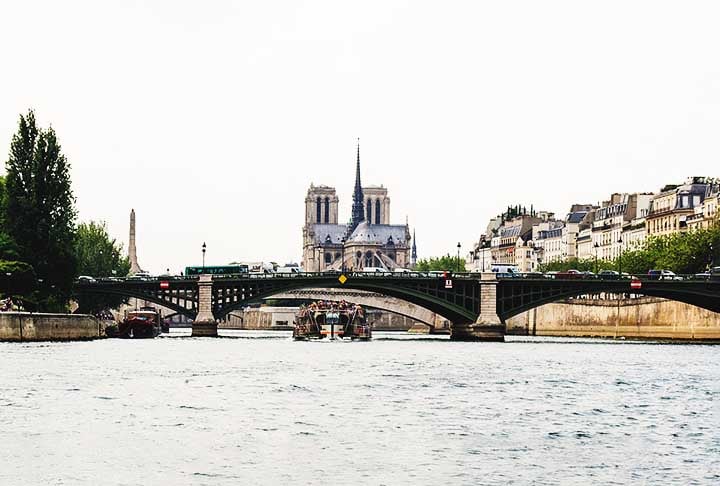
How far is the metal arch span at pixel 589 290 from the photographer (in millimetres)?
108688

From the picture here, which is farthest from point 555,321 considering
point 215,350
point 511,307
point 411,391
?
point 411,391

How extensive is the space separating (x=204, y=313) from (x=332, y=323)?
9469 mm

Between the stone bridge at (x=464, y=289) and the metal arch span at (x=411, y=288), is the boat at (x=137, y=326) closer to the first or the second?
the stone bridge at (x=464, y=289)

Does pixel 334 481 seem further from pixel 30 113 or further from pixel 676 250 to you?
pixel 676 250

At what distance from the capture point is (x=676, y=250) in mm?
133125

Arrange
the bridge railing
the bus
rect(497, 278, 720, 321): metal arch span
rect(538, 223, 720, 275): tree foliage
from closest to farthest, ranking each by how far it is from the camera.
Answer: rect(497, 278, 720, 321): metal arch span, the bridge railing, rect(538, 223, 720, 275): tree foliage, the bus

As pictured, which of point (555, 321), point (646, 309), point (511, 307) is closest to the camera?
point (511, 307)

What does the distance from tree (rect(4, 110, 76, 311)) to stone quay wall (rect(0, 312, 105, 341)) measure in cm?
287

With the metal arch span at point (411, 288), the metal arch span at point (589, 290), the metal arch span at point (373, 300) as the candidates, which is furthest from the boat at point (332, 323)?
the metal arch span at point (589, 290)

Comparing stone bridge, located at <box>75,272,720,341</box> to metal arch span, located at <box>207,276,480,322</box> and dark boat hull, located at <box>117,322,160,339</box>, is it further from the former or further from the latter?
dark boat hull, located at <box>117,322,160,339</box>

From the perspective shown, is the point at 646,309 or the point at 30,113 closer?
the point at 30,113

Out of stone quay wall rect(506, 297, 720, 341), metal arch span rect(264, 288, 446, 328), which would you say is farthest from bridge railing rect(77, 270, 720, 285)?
metal arch span rect(264, 288, 446, 328)

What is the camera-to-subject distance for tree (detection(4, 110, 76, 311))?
101 m

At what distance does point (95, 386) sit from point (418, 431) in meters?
17.1
